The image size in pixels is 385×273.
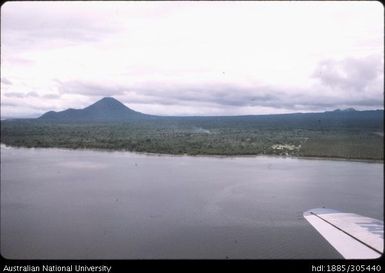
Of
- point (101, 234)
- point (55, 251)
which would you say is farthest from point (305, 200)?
point (55, 251)

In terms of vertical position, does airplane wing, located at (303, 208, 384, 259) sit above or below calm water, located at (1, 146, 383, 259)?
above

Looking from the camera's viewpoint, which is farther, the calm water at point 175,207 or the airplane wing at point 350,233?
the calm water at point 175,207

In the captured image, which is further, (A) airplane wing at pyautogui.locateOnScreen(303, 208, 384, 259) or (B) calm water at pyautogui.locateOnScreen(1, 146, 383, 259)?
(B) calm water at pyautogui.locateOnScreen(1, 146, 383, 259)

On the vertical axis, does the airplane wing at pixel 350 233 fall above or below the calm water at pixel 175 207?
above

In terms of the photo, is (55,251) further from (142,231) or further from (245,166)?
(245,166)
